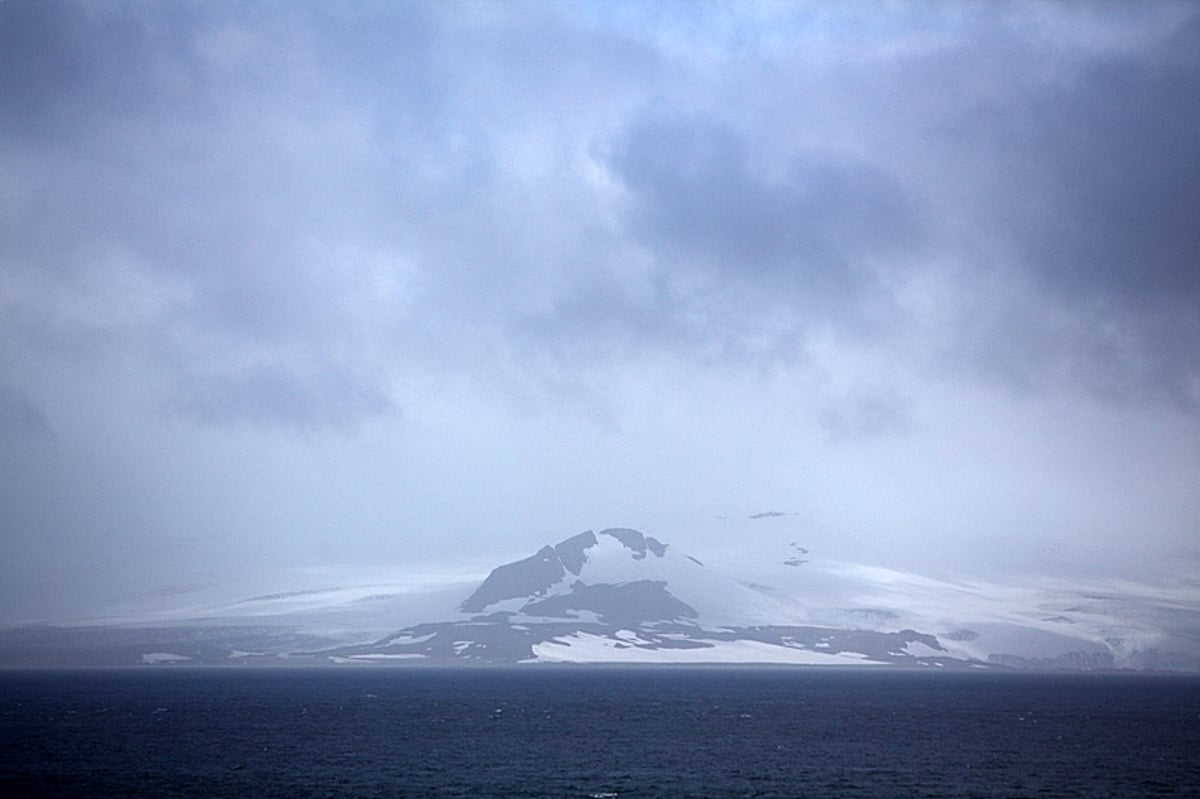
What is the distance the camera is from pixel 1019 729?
496 ft

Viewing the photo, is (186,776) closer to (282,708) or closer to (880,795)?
(880,795)

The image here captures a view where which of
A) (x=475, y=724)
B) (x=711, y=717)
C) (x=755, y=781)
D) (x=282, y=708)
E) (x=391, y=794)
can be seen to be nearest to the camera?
(x=391, y=794)

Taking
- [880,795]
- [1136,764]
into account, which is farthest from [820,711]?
[880,795]

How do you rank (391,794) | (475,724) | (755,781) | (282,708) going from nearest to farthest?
1. (391,794)
2. (755,781)
3. (475,724)
4. (282,708)

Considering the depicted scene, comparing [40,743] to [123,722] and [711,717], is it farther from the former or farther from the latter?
[711,717]

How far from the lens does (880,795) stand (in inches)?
3423

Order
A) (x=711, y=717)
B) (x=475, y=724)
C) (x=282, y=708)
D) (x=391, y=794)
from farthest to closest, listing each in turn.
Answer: (x=282, y=708) < (x=711, y=717) < (x=475, y=724) < (x=391, y=794)

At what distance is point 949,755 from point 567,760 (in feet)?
132

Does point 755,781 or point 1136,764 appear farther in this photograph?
point 1136,764

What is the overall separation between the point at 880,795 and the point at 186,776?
56845 mm

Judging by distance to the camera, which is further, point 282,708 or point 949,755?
point 282,708

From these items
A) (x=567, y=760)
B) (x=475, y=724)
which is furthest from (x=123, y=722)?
(x=567, y=760)

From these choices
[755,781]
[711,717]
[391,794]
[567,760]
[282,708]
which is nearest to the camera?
[391,794]

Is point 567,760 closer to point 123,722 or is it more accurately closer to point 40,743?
point 40,743
